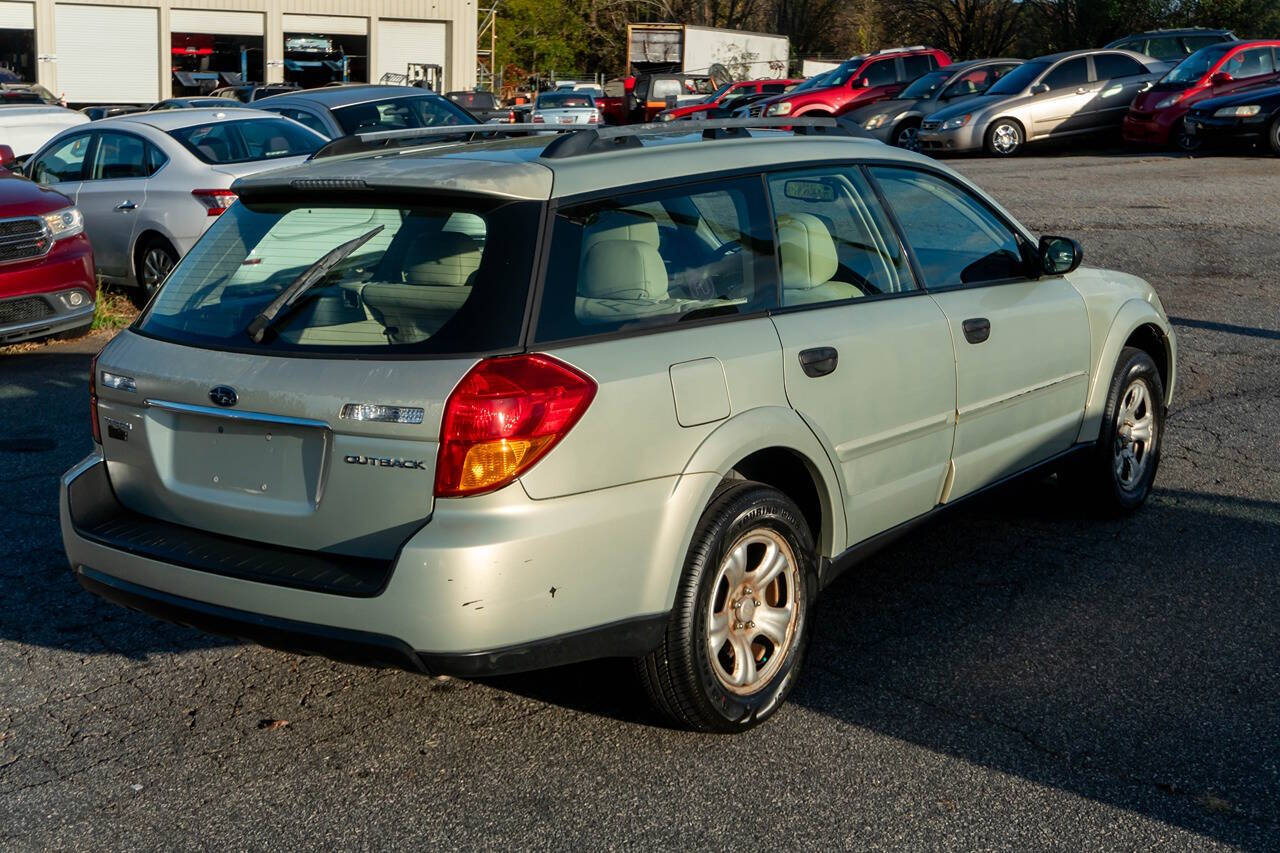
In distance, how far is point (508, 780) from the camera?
3912 mm

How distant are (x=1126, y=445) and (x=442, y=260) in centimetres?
353

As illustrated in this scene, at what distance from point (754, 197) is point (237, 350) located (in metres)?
1.63

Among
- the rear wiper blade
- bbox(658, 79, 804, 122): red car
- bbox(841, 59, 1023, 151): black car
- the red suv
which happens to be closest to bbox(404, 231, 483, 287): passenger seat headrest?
the rear wiper blade

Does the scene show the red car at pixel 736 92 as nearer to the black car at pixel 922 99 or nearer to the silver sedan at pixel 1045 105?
the black car at pixel 922 99

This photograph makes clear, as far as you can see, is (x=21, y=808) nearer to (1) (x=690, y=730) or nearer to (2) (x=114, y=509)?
(2) (x=114, y=509)

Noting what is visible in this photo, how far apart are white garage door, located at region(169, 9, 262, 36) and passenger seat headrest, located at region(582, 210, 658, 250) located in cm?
5095

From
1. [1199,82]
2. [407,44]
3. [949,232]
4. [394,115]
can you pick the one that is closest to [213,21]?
[407,44]

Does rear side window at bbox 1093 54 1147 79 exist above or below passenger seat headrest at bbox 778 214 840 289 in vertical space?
above

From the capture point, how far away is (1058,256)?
551 centimetres

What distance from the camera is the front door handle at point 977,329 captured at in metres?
5.00

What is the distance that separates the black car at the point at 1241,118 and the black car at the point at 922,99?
5.04 m

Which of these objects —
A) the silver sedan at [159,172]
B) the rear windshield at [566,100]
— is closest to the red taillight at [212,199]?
the silver sedan at [159,172]

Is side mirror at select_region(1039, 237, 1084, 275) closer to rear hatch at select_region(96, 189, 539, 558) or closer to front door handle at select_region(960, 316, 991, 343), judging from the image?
front door handle at select_region(960, 316, 991, 343)

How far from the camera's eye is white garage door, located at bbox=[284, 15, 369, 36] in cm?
5244
